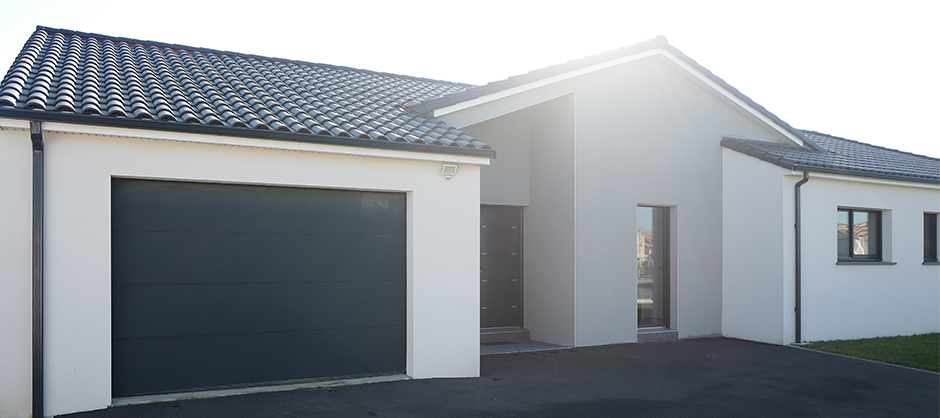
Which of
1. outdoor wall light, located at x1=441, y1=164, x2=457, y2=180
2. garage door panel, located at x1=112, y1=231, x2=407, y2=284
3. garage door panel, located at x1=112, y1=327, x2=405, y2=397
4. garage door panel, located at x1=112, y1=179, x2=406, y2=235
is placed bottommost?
garage door panel, located at x1=112, y1=327, x2=405, y2=397

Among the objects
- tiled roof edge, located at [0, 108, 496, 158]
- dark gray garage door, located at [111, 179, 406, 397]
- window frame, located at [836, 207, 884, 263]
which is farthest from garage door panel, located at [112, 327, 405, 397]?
window frame, located at [836, 207, 884, 263]

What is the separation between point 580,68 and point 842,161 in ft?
18.5

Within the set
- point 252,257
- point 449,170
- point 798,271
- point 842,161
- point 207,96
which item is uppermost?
point 207,96

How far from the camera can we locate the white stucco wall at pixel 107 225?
6.24m

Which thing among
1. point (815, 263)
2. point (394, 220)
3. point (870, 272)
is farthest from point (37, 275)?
point (870, 272)

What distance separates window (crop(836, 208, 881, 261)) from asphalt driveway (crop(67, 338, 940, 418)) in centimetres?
302

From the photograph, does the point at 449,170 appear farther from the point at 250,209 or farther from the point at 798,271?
the point at 798,271

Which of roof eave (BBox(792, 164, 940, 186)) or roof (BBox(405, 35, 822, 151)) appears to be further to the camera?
roof eave (BBox(792, 164, 940, 186))

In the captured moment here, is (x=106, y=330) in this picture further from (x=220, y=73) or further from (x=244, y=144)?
(x=220, y=73)

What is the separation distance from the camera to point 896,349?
10969 mm

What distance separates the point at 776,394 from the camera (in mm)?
7910

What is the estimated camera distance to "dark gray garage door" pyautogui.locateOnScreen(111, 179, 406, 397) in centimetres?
693

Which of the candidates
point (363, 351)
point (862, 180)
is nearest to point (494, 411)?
point (363, 351)

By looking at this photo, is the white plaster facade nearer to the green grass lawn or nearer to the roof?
the green grass lawn
